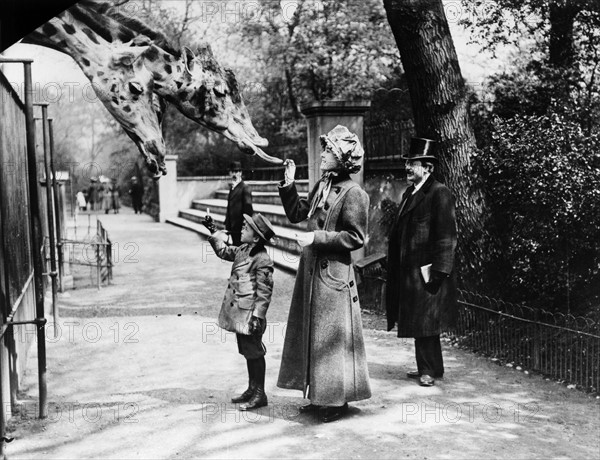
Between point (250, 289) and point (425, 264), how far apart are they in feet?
6.21

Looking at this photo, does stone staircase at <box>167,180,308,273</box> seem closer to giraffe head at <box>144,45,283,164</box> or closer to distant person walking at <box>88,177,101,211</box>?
giraffe head at <box>144,45,283,164</box>

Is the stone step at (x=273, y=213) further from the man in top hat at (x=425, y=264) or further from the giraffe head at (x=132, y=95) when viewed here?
the giraffe head at (x=132, y=95)

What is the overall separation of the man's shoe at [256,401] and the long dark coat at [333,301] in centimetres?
44

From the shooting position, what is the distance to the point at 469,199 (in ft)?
28.7

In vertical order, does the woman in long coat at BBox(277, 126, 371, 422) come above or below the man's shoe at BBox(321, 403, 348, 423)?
above

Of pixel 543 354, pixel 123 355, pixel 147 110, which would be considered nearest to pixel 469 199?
pixel 543 354

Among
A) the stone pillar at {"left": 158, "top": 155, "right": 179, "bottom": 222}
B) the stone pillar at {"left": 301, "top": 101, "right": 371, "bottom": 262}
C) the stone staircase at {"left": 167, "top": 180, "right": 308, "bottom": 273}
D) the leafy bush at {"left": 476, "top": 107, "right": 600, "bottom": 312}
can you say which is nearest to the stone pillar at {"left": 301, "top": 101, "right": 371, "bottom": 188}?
the stone pillar at {"left": 301, "top": 101, "right": 371, "bottom": 262}

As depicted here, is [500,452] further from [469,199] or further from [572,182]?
[469,199]

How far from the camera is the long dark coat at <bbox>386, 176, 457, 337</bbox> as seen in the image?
6723mm

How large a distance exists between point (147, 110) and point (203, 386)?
4016 millimetres

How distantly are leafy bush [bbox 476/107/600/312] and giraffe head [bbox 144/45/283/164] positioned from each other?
472 centimetres

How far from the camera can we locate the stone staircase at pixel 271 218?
51.2 feet

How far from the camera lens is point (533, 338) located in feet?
24.0

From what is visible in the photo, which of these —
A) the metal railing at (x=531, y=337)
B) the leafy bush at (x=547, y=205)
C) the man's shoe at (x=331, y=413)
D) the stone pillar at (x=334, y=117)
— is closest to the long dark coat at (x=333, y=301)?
the man's shoe at (x=331, y=413)
